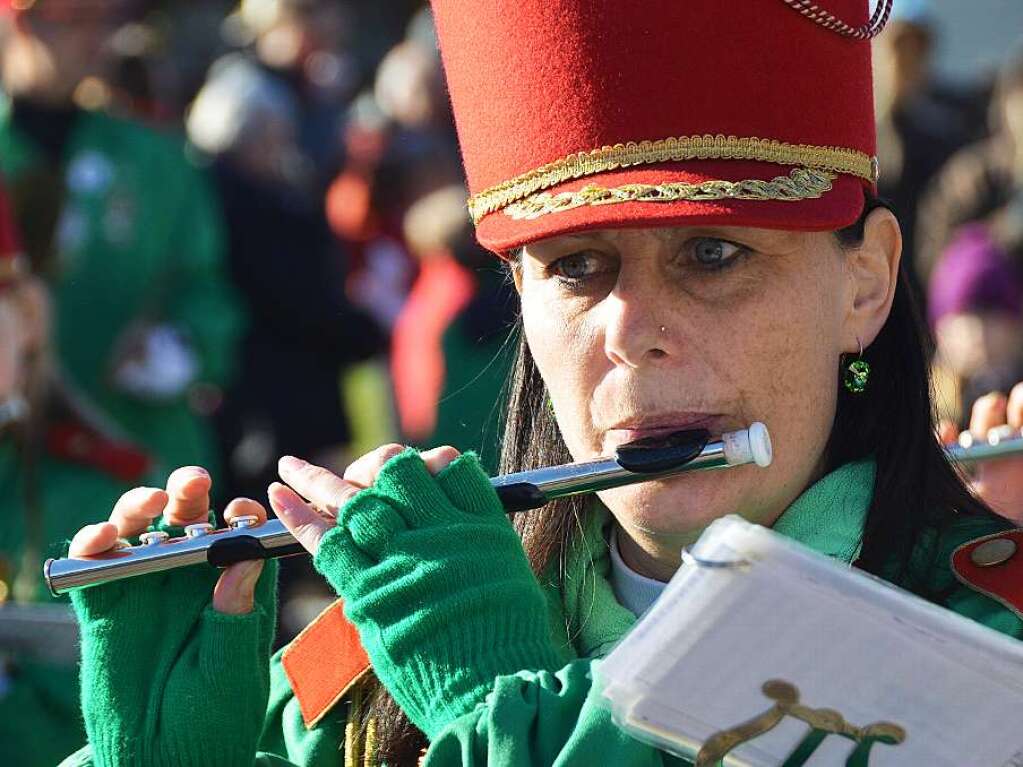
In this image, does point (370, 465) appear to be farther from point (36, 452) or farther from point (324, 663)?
point (36, 452)

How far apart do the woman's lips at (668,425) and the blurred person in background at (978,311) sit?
468 centimetres

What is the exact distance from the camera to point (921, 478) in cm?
272

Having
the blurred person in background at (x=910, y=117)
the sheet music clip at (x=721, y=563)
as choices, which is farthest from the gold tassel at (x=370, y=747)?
the blurred person in background at (x=910, y=117)

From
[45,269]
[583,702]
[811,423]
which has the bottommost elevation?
[583,702]

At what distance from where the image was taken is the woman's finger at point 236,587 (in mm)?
2742

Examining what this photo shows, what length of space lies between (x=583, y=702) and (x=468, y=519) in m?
0.28

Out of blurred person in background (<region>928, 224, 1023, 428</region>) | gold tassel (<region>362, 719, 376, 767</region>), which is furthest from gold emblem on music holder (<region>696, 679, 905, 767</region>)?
blurred person in background (<region>928, 224, 1023, 428</region>)

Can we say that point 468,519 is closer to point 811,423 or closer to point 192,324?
point 811,423

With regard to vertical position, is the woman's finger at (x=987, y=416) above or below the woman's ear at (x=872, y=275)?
below

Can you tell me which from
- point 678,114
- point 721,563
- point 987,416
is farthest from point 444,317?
point 721,563

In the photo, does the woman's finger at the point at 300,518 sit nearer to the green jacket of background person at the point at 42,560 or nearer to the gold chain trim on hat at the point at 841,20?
the gold chain trim on hat at the point at 841,20

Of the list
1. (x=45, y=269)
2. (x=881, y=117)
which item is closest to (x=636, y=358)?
(x=45, y=269)

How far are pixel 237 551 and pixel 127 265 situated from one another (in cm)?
429

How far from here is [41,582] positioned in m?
5.32
